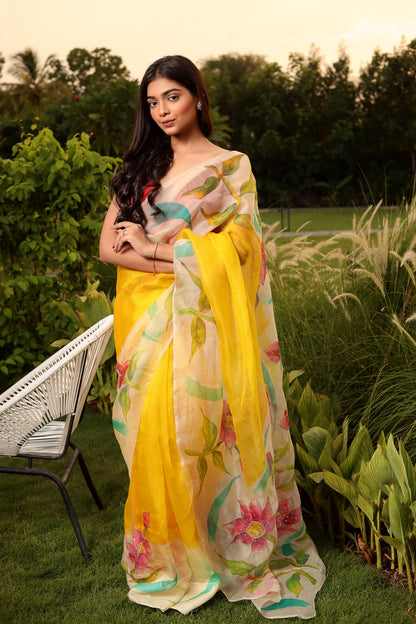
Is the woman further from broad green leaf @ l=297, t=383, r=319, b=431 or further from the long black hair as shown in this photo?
broad green leaf @ l=297, t=383, r=319, b=431

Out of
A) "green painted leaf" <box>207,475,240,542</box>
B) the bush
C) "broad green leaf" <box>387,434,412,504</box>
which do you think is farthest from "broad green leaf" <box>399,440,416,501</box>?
the bush

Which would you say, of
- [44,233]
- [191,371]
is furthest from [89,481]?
[44,233]

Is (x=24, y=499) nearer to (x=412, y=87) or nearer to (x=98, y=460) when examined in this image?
(x=98, y=460)

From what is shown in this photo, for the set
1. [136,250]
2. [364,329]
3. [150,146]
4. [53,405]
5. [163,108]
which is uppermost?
[163,108]

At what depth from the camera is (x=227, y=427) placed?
2479mm

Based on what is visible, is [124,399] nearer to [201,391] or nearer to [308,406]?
[201,391]

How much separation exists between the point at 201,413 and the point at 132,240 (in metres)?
0.68

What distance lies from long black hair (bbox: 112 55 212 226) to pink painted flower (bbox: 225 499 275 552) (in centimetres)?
115

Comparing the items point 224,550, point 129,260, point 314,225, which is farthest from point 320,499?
point 314,225

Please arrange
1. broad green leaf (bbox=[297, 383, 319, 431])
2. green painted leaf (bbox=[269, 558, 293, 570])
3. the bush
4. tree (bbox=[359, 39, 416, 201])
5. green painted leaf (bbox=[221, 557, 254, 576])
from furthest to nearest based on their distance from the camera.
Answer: tree (bbox=[359, 39, 416, 201]), the bush, broad green leaf (bbox=[297, 383, 319, 431]), green painted leaf (bbox=[269, 558, 293, 570]), green painted leaf (bbox=[221, 557, 254, 576])

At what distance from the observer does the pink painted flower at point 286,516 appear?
9.16 ft

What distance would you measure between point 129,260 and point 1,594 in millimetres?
1358

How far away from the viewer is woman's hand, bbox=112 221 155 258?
246 centimetres

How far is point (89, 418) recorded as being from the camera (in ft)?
15.6
